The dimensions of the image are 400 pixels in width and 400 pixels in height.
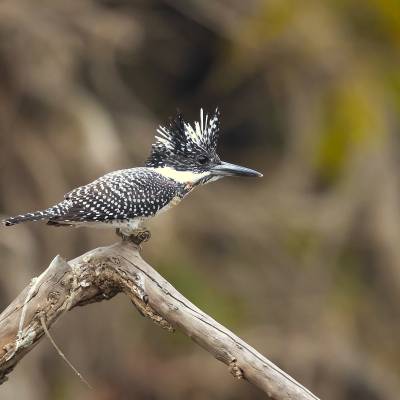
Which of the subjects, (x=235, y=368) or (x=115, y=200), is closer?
(x=235, y=368)

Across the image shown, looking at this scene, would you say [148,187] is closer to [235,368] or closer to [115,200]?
[115,200]

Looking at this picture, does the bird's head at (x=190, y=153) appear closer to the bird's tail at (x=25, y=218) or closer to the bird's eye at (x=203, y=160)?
the bird's eye at (x=203, y=160)

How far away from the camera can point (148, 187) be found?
4.84m

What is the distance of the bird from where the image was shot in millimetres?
4570

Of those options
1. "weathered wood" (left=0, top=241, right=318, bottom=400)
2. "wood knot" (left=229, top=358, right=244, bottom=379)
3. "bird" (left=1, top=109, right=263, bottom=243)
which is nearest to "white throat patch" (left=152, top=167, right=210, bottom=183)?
"bird" (left=1, top=109, right=263, bottom=243)

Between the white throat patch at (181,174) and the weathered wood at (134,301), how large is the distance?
2.60ft

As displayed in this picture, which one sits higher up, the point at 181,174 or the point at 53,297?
the point at 181,174

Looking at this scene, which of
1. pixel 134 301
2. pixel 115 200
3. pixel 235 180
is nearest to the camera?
pixel 134 301

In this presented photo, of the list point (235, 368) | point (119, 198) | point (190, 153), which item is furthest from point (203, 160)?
point (235, 368)

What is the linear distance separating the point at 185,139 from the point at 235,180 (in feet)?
17.1

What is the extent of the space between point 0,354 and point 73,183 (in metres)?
4.41

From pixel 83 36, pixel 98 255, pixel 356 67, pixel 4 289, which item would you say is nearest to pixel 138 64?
pixel 83 36

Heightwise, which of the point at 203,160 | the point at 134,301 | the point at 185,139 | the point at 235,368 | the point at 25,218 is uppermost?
the point at 185,139

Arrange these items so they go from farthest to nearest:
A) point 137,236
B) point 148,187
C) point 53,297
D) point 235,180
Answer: point 235,180 < point 148,187 < point 137,236 < point 53,297
